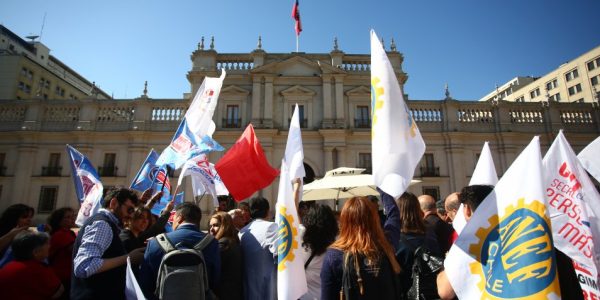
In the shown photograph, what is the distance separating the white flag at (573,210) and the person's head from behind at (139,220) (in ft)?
15.4

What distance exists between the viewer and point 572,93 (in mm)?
46844

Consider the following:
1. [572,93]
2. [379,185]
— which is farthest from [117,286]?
[572,93]

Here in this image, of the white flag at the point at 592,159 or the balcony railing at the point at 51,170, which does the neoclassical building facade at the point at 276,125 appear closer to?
the balcony railing at the point at 51,170

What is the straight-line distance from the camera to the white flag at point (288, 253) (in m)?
3.17

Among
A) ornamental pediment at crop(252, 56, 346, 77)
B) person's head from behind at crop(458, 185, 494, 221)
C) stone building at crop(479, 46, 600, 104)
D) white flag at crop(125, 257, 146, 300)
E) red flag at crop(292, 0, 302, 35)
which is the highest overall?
stone building at crop(479, 46, 600, 104)

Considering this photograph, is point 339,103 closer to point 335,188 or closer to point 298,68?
point 298,68

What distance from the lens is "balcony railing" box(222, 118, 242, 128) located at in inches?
931

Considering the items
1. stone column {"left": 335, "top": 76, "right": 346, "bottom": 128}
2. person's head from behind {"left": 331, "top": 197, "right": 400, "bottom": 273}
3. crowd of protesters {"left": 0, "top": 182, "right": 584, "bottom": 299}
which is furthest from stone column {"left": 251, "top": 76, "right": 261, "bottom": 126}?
person's head from behind {"left": 331, "top": 197, "right": 400, "bottom": 273}

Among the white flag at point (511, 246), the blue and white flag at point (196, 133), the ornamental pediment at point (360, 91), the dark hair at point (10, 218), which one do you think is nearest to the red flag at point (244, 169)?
the blue and white flag at point (196, 133)

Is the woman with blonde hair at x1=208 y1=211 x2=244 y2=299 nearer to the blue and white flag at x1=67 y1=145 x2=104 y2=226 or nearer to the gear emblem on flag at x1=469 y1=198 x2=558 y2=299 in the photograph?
the gear emblem on flag at x1=469 y1=198 x2=558 y2=299

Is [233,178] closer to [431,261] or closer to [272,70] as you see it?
[431,261]

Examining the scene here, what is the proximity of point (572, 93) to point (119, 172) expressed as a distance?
57697 millimetres

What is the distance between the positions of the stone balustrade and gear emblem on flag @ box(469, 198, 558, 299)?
21678 mm

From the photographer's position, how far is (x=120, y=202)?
11.6 ft
